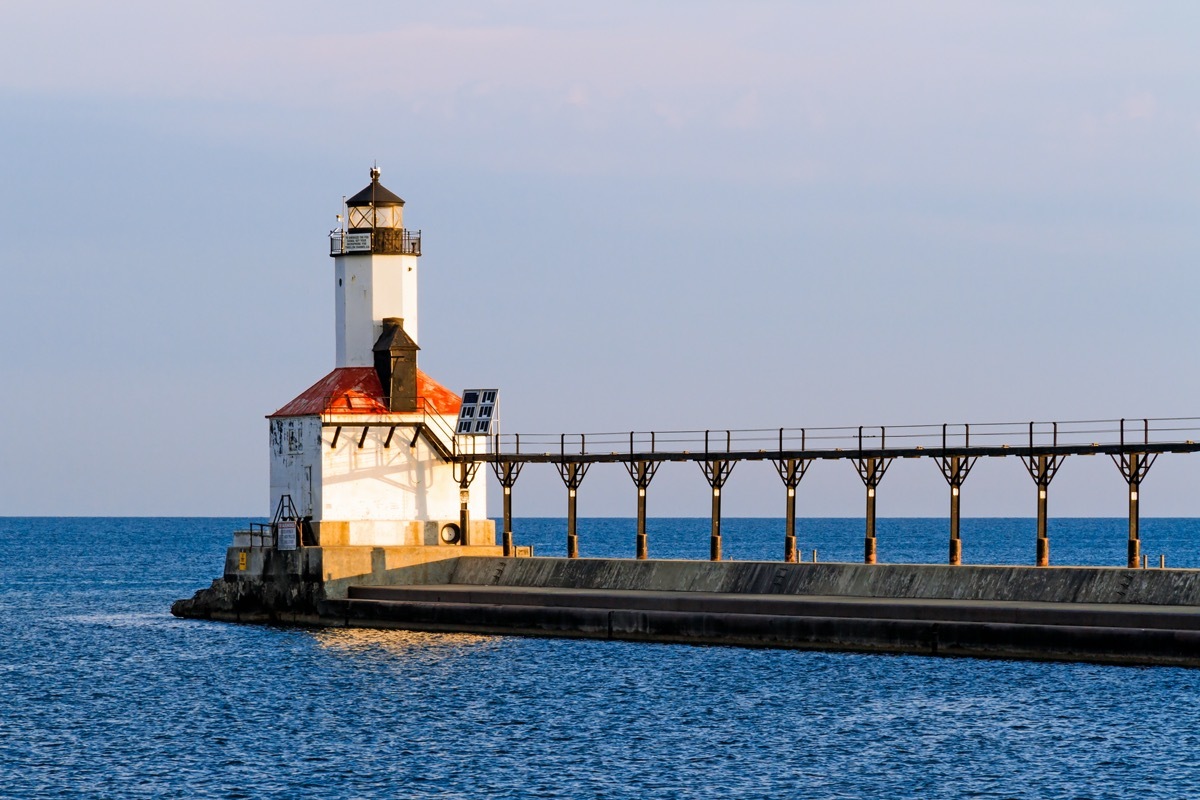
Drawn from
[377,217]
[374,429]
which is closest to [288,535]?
[374,429]

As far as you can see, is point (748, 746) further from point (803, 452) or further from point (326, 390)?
point (326, 390)

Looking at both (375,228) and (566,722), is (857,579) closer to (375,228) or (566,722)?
(566,722)

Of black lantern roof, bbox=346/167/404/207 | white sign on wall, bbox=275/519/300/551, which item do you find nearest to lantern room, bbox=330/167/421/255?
black lantern roof, bbox=346/167/404/207

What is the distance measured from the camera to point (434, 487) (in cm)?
5600

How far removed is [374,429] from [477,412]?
320 cm

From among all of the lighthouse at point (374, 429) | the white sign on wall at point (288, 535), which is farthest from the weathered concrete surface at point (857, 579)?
the white sign on wall at point (288, 535)

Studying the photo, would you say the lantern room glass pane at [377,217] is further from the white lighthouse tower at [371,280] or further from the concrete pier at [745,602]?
the concrete pier at [745,602]

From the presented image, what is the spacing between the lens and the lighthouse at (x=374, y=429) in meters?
54.7

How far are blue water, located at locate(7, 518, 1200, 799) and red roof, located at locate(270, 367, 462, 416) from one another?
22.9 feet

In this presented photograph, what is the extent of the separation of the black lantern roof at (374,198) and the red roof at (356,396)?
5168 mm

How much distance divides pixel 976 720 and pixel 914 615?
7.39 metres

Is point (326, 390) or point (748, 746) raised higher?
point (326, 390)

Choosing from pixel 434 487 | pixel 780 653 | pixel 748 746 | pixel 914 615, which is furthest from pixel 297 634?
pixel 748 746

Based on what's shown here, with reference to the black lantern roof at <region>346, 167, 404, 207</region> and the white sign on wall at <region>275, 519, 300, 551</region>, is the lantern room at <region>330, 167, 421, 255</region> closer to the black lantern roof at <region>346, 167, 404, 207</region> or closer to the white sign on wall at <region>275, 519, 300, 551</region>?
the black lantern roof at <region>346, 167, 404, 207</region>
